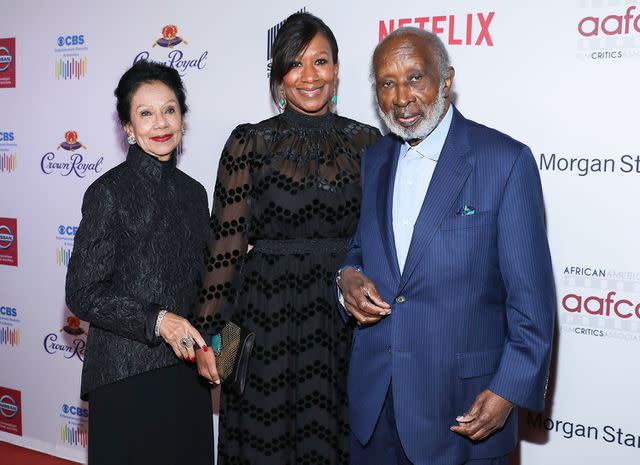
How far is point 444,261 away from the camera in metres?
1.83

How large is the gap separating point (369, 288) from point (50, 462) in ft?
9.90

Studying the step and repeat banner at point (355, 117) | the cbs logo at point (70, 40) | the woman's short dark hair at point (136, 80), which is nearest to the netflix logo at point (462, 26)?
the step and repeat banner at point (355, 117)

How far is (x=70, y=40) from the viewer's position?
3.86m

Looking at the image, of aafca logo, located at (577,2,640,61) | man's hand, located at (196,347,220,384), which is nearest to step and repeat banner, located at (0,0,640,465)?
aafca logo, located at (577,2,640,61)

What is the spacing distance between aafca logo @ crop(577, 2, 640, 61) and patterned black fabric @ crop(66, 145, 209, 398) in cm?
172

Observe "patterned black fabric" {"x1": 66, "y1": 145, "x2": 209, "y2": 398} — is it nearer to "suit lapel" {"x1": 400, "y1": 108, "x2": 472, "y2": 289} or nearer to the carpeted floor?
"suit lapel" {"x1": 400, "y1": 108, "x2": 472, "y2": 289}

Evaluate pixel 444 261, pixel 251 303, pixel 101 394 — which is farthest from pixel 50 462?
pixel 444 261

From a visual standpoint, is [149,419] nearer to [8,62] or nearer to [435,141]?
[435,141]

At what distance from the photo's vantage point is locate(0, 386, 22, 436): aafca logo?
4227 millimetres

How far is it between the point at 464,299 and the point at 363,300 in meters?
0.30

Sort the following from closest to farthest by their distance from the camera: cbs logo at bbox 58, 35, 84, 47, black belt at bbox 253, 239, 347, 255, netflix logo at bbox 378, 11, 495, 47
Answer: black belt at bbox 253, 239, 347, 255, netflix logo at bbox 378, 11, 495, 47, cbs logo at bbox 58, 35, 84, 47

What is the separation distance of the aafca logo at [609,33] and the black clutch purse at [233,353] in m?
1.77

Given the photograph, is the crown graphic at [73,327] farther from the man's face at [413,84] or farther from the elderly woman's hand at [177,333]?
the man's face at [413,84]

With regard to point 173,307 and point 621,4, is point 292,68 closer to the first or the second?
point 173,307
